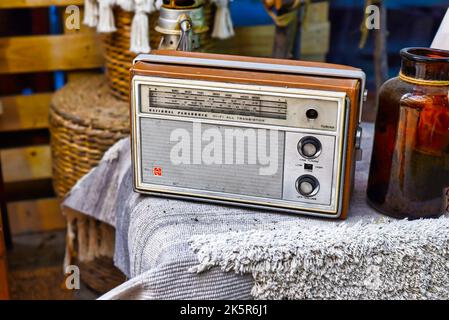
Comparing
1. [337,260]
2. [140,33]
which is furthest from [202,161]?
[140,33]

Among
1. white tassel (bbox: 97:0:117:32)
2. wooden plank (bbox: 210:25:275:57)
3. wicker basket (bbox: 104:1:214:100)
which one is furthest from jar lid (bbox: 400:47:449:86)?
wooden plank (bbox: 210:25:275:57)

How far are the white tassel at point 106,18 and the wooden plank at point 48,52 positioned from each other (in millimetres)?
377

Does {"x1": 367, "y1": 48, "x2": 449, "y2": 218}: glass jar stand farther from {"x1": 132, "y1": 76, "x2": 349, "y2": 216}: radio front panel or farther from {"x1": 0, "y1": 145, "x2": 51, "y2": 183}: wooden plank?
{"x1": 0, "y1": 145, "x2": 51, "y2": 183}: wooden plank

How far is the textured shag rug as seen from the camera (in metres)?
0.88

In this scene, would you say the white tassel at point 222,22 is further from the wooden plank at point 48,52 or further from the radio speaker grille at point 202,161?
the radio speaker grille at point 202,161

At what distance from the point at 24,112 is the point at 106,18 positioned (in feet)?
1.92

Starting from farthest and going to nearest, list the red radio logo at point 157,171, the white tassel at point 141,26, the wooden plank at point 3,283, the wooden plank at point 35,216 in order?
the wooden plank at point 35,216 < the white tassel at point 141,26 < the wooden plank at point 3,283 < the red radio logo at point 157,171

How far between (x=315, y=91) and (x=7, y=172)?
1.41 metres

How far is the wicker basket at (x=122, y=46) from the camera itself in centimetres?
160

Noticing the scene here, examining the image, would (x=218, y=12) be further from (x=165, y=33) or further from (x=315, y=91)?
(x=315, y=91)

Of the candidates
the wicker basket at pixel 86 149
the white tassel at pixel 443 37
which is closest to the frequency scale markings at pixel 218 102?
the white tassel at pixel 443 37
